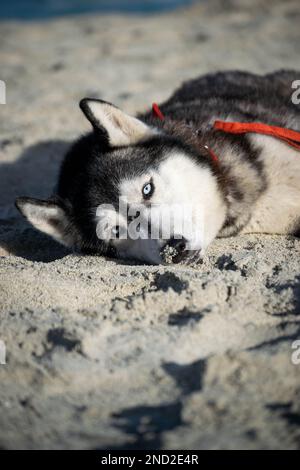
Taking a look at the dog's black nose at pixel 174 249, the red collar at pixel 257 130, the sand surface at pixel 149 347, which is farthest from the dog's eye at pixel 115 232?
the red collar at pixel 257 130

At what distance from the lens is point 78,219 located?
2.61 meters

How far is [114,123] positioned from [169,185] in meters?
0.50

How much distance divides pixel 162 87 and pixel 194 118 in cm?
265

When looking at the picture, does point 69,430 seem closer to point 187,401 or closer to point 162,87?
point 187,401

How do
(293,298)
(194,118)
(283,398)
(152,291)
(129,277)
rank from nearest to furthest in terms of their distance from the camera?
(283,398)
(293,298)
(152,291)
(129,277)
(194,118)

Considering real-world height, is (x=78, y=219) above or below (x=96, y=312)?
above

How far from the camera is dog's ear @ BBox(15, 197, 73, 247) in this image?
2.55 m

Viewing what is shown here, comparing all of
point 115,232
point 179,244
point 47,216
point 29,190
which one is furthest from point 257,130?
A: point 29,190

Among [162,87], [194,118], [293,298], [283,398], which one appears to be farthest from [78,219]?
[162,87]

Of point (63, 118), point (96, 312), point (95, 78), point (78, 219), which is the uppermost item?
point (95, 78)

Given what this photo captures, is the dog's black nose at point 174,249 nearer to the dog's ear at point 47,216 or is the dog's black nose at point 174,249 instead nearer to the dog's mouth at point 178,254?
the dog's mouth at point 178,254

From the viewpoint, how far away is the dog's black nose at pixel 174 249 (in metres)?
2.25

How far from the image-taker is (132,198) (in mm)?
2398

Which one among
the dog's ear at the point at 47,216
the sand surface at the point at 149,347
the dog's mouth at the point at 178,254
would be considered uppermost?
the dog's ear at the point at 47,216
